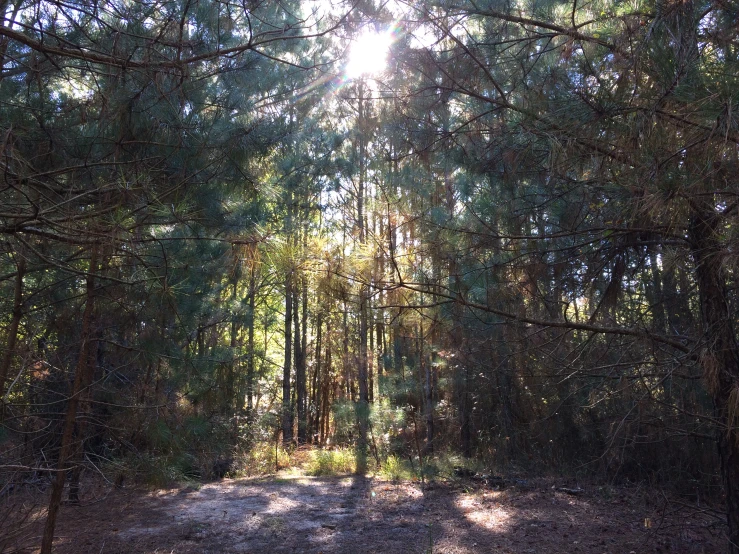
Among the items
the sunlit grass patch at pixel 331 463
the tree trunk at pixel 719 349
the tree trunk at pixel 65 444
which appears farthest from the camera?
the sunlit grass patch at pixel 331 463

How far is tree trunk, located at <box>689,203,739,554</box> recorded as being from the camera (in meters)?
3.45

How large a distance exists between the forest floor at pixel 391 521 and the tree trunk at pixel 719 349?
59 centimetres

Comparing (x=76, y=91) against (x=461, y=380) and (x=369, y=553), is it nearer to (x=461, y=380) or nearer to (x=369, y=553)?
(x=369, y=553)

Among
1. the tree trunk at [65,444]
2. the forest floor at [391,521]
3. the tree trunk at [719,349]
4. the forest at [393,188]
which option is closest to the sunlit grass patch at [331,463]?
the forest floor at [391,521]

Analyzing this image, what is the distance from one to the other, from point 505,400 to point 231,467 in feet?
19.4

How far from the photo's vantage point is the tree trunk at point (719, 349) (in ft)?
11.3

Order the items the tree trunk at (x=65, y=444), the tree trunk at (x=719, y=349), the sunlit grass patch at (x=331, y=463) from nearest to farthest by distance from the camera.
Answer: the tree trunk at (x=719, y=349), the tree trunk at (x=65, y=444), the sunlit grass patch at (x=331, y=463)

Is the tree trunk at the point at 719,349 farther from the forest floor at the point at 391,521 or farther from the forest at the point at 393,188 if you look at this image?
the forest floor at the point at 391,521

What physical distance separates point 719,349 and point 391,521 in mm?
4658

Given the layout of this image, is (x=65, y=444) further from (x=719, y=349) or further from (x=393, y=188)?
(x=719, y=349)

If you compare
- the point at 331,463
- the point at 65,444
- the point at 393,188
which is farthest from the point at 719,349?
the point at 331,463

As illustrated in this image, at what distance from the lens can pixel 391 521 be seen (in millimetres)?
7098

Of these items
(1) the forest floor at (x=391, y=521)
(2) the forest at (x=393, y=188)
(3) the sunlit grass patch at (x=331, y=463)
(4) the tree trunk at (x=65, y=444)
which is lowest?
(1) the forest floor at (x=391, y=521)

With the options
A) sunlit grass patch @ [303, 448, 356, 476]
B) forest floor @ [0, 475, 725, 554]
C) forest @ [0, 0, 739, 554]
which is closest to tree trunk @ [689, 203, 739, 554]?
forest @ [0, 0, 739, 554]
